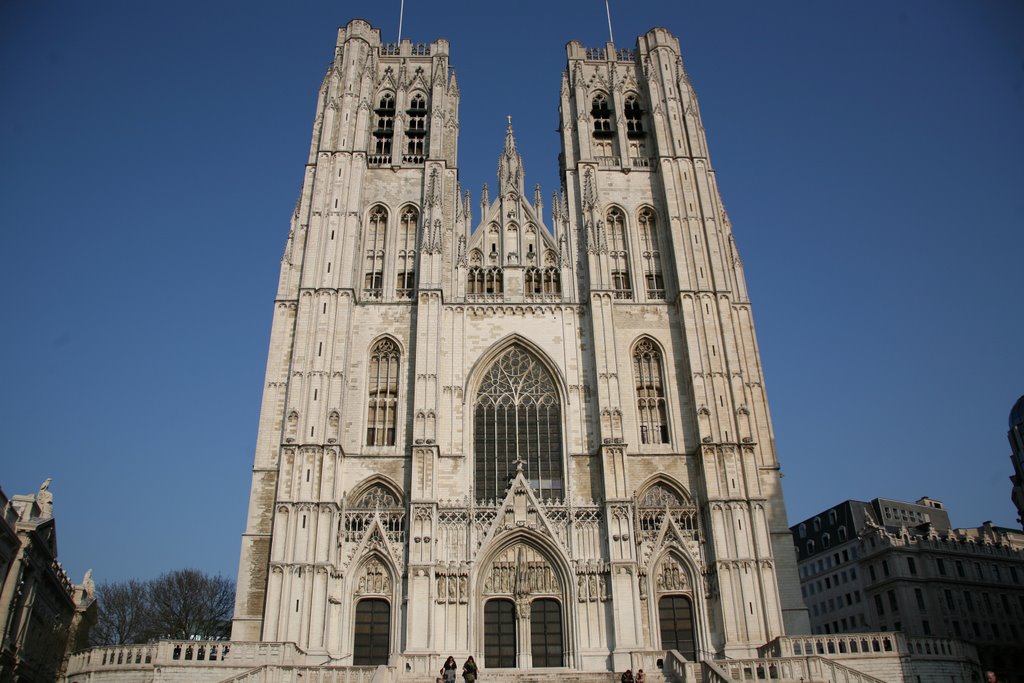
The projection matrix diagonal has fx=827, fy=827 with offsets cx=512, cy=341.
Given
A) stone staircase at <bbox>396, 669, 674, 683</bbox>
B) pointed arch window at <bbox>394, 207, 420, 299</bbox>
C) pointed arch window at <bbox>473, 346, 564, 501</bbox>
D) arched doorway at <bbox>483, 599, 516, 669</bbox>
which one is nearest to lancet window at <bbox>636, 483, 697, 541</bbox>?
pointed arch window at <bbox>473, 346, 564, 501</bbox>

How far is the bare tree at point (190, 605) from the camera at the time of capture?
45.3m

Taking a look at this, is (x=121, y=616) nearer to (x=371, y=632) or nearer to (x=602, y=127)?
(x=371, y=632)

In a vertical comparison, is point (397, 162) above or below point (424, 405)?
above

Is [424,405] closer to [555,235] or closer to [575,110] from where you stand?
[555,235]

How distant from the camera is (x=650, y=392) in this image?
31.4 metres

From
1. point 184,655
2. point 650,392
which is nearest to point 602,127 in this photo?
point 650,392

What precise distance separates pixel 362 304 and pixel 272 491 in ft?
26.8

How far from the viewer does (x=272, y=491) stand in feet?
92.8

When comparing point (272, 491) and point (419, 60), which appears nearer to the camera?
point (272, 491)

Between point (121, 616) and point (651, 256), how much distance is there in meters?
35.5

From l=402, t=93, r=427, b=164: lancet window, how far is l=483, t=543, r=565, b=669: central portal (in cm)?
1809

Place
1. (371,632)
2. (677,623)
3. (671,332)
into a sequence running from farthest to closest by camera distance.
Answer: (671,332) → (677,623) → (371,632)

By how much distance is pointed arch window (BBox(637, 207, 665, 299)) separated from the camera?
33.6 m

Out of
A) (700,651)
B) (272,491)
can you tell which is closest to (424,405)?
(272,491)
